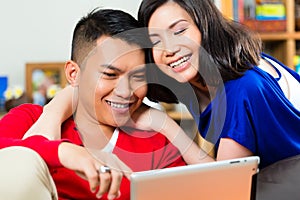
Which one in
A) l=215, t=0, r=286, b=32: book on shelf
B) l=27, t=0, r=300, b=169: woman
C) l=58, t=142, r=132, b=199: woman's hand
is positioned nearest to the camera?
l=58, t=142, r=132, b=199: woman's hand

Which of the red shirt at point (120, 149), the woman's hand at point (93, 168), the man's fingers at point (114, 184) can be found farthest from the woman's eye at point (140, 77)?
the man's fingers at point (114, 184)

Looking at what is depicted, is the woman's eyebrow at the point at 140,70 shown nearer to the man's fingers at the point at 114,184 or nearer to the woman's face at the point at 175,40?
the woman's face at the point at 175,40

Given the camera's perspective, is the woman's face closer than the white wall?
Yes

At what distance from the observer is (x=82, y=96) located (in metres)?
1.09

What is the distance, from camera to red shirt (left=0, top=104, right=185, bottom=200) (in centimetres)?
99

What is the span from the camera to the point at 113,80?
99 cm

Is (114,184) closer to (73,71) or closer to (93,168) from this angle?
(93,168)

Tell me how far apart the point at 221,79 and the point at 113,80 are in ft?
0.85

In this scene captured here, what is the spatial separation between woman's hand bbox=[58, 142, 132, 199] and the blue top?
1.18ft

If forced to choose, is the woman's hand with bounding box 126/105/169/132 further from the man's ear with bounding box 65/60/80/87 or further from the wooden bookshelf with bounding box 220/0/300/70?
the wooden bookshelf with bounding box 220/0/300/70

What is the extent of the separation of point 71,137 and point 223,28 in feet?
1.43

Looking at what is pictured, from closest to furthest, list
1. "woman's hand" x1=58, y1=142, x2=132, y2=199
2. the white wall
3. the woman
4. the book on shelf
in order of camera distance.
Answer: "woman's hand" x1=58, y1=142, x2=132, y2=199
the woman
the book on shelf
the white wall

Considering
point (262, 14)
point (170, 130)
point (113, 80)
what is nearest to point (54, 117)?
point (113, 80)

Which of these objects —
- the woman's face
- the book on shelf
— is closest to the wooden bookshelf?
the book on shelf
